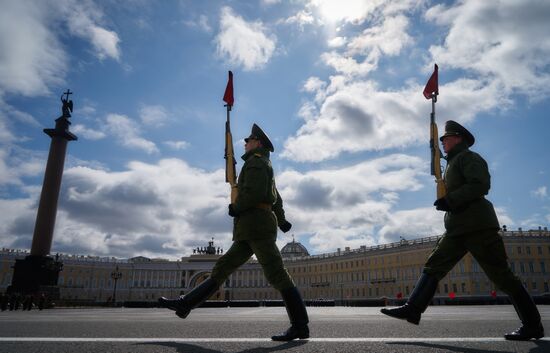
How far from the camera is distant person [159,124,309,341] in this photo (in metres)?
3.91

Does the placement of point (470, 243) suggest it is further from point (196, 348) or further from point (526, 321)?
point (196, 348)

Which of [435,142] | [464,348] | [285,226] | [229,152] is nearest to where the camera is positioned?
[464,348]

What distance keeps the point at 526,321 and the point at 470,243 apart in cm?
79

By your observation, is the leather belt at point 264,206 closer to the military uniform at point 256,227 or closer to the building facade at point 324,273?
the military uniform at point 256,227

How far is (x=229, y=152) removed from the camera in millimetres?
5734

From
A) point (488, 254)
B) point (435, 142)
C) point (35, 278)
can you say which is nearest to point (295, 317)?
point (488, 254)

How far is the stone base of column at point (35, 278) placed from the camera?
2809 cm

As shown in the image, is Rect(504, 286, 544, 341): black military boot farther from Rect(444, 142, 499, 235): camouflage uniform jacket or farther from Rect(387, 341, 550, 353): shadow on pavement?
Rect(444, 142, 499, 235): camouflage uniform jacket

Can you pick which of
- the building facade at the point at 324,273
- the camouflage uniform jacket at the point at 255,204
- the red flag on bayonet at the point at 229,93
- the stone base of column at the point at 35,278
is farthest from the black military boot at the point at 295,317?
the building facade at the point at 324,273

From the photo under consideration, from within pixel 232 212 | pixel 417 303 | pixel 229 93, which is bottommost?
pixel 417 303

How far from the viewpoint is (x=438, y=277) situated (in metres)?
4.07

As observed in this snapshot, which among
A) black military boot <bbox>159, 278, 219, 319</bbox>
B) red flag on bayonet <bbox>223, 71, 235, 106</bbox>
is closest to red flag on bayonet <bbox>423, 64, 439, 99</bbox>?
red flag on bayonet <bbox>223, 71, 235, 106</bbox>

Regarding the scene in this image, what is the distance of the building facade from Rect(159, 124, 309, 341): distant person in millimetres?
48798

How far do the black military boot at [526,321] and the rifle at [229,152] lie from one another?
3.09m
